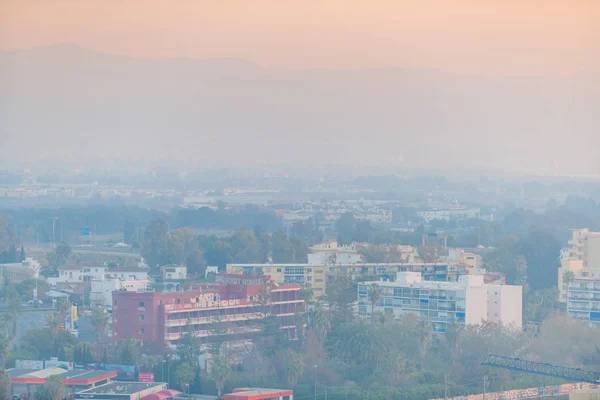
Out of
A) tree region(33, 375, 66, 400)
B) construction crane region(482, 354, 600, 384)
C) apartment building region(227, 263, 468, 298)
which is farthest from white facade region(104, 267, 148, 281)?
tree region(33, 375, 66, 400)

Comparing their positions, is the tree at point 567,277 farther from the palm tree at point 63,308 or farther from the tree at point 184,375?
the tree at point 184,375

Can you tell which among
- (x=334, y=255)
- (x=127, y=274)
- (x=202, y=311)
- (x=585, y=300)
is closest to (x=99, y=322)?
(x=202, y=311)

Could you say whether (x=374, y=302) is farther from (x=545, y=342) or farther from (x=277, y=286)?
(x=545, y=342)

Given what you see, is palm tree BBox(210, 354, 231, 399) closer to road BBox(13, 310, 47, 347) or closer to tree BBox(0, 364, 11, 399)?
tree BBox(0, 364, 11, 399)

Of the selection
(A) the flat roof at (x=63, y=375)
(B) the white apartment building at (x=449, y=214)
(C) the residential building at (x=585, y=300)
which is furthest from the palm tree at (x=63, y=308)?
(B) the white apartment building at (x=449, y=214)

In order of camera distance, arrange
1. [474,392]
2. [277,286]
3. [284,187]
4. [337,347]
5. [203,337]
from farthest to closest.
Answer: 1. [284,187]
2. [277,286]
3. [203,337]
4. [337,347]
5. [474,392]

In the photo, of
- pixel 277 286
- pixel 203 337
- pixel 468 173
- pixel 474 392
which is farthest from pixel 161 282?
pixel 468 173
